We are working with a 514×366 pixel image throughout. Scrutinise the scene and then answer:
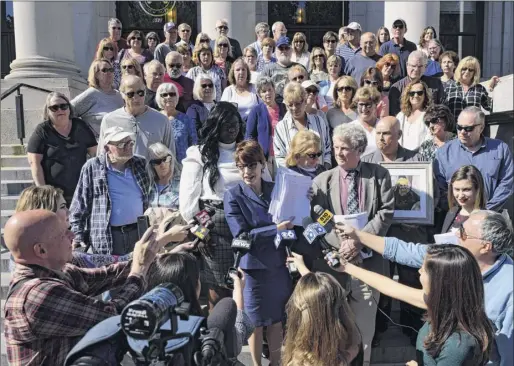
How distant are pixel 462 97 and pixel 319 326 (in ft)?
15.8

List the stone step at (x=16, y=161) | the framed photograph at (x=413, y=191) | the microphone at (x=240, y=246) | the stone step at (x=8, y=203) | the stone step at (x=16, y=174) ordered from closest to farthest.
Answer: the microphone at (x=240, y=246)
the framed photograph at (x=413, y=191)
the stone step at (x=8, y=203)
the stone step at (x=16, y=174)
the stone step at (x=16, y=161)

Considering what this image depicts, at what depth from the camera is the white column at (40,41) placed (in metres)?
8.92

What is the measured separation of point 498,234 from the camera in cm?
291

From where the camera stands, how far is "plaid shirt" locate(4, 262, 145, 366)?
2266 mm

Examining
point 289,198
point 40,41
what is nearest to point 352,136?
point 289,198

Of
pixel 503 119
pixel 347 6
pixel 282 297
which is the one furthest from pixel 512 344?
pixel 347 6

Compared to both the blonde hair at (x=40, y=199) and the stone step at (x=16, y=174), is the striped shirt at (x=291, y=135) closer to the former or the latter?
the blonde hair at (x=40, y=199)

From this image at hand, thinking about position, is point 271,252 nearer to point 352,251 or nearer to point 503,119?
point 352,251

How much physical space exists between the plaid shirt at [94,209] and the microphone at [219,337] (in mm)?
1937

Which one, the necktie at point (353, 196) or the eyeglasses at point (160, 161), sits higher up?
the eyeglasses at point (160, 161)

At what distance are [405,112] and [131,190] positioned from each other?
3.04m

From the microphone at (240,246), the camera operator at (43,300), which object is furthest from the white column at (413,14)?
the camera operator at (43,300)

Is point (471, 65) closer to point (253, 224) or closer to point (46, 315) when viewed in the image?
point (253, 224)

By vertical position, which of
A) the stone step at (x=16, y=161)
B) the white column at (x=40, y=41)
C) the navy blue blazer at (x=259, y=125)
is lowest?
the stone step at (x=16, y=161)
